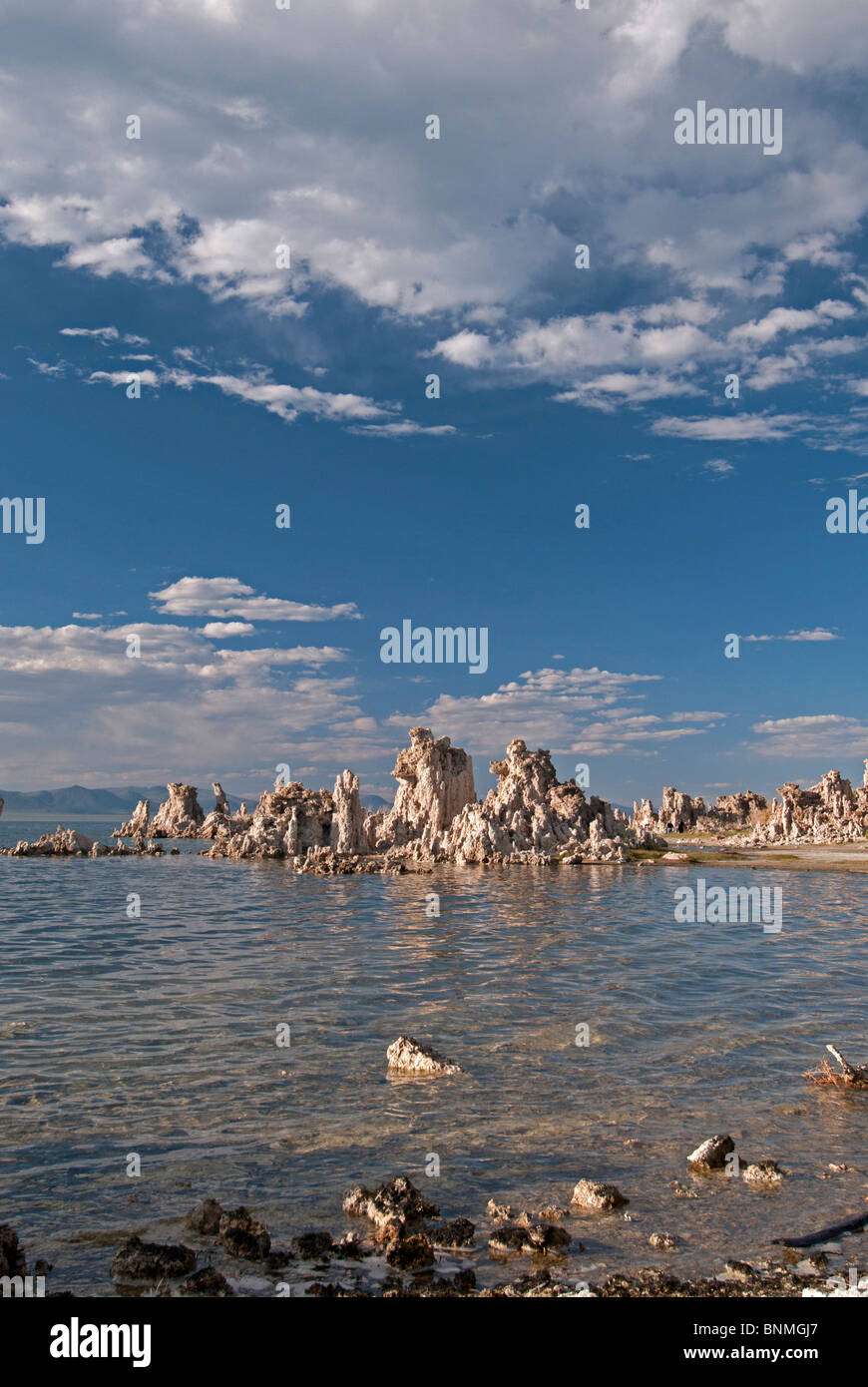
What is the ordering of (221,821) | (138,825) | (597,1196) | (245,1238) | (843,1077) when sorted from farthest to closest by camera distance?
(138,825), (221,821), (843,1077), (597,1196), (245,1238)

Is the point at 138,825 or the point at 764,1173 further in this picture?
the point at 138,825

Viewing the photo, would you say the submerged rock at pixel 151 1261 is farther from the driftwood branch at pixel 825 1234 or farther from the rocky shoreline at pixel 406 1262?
the driftwood branch at pixel 825 1234

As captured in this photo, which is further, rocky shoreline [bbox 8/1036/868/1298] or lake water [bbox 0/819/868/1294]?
lake water [bbox 0/819/868/1294]

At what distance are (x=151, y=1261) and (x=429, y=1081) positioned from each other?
25.0ft

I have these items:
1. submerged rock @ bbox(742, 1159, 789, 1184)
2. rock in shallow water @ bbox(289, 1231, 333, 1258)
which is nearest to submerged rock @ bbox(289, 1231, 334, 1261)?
rock in shallow water @ bbox(289, 1231, 333, 1258)

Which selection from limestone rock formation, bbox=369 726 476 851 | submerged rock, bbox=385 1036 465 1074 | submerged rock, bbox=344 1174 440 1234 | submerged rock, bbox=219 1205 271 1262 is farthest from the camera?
limestone rock formation, bbox=369 726 476 851

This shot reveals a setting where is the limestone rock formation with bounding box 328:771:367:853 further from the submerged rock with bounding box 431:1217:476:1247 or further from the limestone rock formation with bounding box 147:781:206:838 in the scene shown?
the submerged rock with bounding box 431:1217:476:1247

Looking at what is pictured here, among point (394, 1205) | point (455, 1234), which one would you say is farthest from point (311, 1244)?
point (455, 1234)

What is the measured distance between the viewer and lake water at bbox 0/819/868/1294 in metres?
10.4

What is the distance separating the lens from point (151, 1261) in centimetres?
864

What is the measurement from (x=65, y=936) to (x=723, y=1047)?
2873 cm

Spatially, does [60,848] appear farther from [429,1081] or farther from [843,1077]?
[843,1077]

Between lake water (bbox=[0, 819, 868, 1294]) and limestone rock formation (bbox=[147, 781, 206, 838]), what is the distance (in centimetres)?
13669
